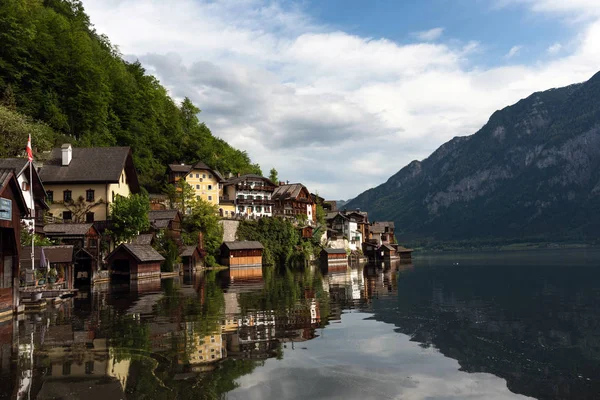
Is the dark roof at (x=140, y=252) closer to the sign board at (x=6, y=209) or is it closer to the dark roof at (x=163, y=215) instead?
the dark roof at (x=163, y=215)

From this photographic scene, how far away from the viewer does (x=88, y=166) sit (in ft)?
214

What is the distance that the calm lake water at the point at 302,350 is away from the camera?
14.1m

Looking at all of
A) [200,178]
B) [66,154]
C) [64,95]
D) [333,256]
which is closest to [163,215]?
[66,154]

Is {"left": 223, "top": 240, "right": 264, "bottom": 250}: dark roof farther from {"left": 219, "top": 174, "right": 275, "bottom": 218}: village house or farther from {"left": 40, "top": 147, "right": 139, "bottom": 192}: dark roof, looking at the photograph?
{"left": 40, "top": 147, "right": 139, "bottom": 192}: dark roof

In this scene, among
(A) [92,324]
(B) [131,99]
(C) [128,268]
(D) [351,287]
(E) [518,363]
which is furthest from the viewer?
(B) [131,99]

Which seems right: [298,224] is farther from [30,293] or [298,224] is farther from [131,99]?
[30,293]

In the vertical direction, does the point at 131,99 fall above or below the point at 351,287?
above

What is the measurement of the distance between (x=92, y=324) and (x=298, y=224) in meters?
86.3

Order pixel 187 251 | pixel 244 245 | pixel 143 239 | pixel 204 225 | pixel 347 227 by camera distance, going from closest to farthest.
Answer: pixel 143 239 < pixel 187 251 < pixel 204 225 < pixel 244 245 < pixel 347 227

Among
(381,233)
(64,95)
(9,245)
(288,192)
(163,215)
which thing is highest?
(64,95)

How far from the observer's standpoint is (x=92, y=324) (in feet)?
82.1

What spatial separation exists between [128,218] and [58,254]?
63.5 feet

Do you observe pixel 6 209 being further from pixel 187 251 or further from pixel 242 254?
pixel 242 254

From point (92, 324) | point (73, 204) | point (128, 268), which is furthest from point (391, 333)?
point (73, 204)
